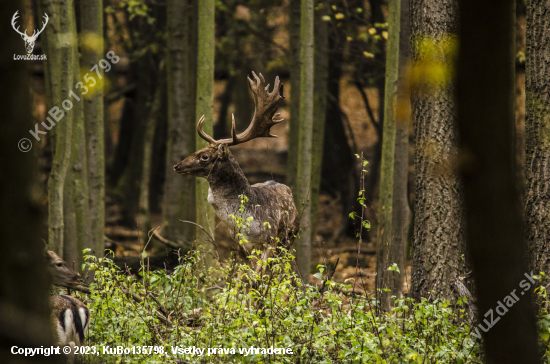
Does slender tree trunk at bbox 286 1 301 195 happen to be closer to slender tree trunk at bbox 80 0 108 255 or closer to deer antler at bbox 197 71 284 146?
deer antler at bbox 197 71 284 146

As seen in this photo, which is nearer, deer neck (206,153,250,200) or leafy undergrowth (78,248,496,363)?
leafy undergrowth (78,248,496,363)

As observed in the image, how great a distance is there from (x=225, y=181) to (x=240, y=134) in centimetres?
78

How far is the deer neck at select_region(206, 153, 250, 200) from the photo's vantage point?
6.98 m

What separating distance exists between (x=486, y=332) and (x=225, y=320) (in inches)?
140

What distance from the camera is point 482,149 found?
1.55m

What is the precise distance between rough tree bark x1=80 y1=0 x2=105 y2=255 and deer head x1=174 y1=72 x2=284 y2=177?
2.38m

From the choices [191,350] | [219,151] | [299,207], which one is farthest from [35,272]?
[299,207]

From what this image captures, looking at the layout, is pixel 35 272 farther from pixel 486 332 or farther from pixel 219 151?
pixel 219 151

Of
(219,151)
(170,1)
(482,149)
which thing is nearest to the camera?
(482,149)

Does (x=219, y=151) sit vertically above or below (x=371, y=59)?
below

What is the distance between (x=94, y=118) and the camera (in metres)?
8.93

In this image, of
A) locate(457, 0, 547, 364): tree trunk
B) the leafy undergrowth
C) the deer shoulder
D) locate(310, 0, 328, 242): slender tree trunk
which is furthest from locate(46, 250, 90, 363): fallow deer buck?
locate(310, 0, 328, 242): slender tree trunk

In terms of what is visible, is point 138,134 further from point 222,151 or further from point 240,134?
point 222,151

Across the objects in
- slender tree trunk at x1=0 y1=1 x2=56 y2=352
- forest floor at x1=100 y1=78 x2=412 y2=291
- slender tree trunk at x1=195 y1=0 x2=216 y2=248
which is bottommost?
forest floor at x1=100 y1=78 x2=412 y2=291
